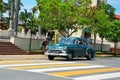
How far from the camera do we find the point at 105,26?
41969mm

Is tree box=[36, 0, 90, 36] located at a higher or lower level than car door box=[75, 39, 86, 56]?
higher

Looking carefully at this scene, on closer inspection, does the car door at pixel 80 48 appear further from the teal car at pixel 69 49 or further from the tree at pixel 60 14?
the tree at pixel 60 14

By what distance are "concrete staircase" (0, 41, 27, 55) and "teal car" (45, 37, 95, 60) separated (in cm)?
456

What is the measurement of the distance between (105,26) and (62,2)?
5758 millimetres

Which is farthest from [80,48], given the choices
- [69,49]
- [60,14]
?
[60,14]

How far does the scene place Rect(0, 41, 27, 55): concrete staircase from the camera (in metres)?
31.4

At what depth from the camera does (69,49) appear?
27906mm

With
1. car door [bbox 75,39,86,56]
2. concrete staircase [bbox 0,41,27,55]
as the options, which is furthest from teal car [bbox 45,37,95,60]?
concrete staircase [bbox 0,41,27,55]

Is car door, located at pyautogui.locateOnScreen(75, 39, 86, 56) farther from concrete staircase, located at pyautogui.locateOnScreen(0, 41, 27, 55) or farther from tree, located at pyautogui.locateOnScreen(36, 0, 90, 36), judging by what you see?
tree, located at pyautogui.locateOnScreen(36, 0, 90, 36)

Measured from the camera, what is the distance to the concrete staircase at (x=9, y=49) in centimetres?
3138

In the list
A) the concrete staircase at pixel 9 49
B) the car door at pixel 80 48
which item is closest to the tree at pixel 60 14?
the concrete staircase at pixel 9 49

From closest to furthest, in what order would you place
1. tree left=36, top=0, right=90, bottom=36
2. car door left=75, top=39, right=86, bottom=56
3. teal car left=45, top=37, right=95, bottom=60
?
teal car left=45, top=37, right=95, bottom=60, car door left=75, top=39, right=86, bottom=56, tree left=36, top=0, right=90, bottom=36

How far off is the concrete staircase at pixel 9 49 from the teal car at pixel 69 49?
15.0ft

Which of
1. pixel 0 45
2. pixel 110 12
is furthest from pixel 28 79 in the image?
pixel 110 12
